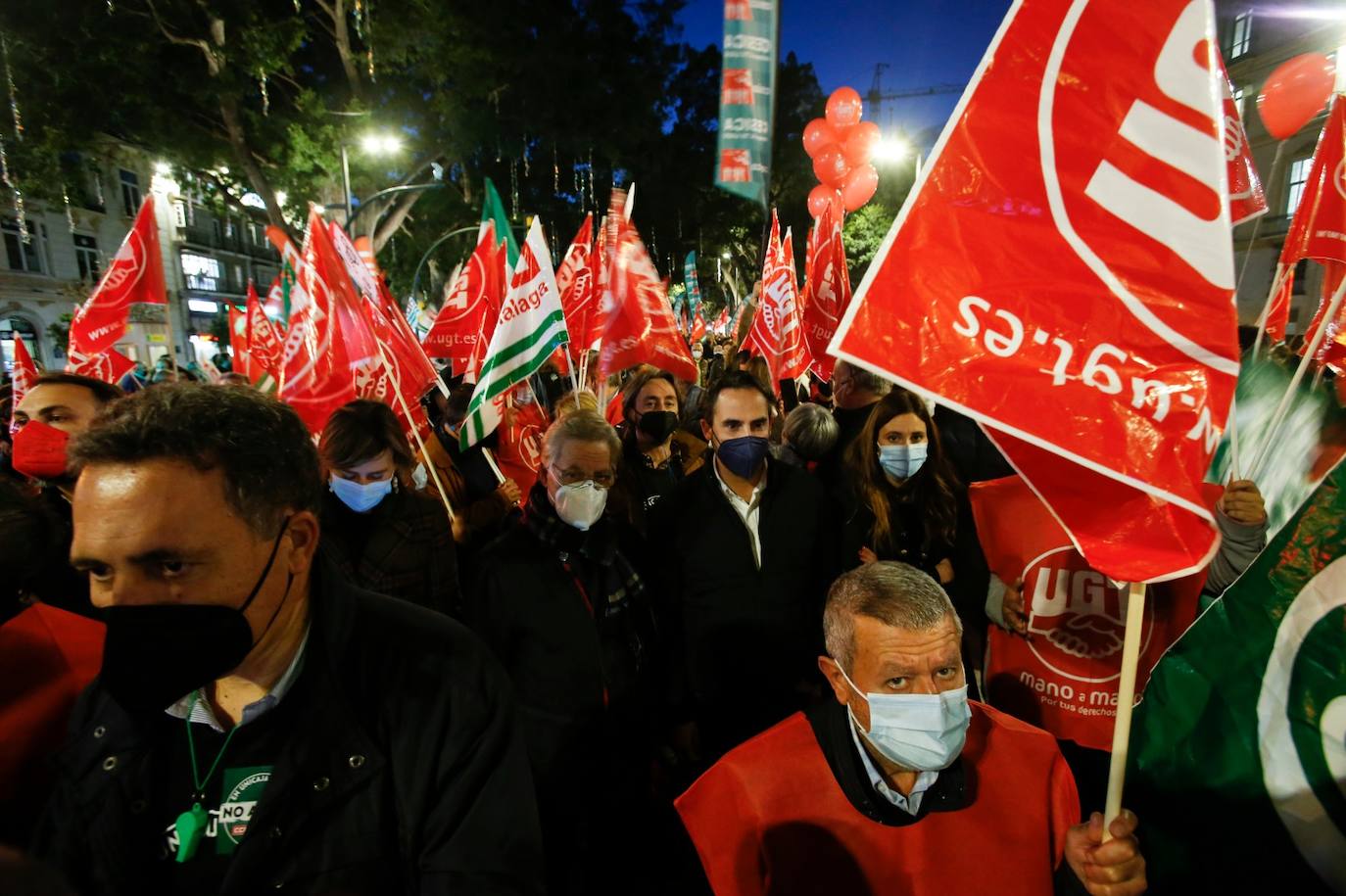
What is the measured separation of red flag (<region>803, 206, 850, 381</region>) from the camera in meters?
6.25

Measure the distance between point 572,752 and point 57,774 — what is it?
5.29 ft

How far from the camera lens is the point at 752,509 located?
10.8 ft

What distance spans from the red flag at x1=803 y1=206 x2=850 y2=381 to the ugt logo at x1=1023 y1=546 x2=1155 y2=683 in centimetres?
376

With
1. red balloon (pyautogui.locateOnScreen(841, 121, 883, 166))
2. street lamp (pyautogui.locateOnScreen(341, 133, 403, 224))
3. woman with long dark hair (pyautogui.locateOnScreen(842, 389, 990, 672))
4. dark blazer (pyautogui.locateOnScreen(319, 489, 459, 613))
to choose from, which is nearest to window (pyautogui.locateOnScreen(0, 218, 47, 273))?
street lamp (pyautogui.locateOnScreen(341, 133, 403, 224))

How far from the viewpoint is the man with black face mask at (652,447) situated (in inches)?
175

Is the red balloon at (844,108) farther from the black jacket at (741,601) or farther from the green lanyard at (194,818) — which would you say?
the green lanyard at (194,818)

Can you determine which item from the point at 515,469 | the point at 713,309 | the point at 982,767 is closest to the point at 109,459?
the point at 982,767

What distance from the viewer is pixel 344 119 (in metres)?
15.9

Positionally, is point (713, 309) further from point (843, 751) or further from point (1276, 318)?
point (843, 751)

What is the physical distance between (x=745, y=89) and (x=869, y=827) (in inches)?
400

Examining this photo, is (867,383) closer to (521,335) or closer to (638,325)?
(638,325)

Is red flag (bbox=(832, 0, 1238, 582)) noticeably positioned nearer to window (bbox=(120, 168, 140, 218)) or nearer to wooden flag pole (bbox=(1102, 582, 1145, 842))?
wooden flag pole (bbox=(1102, 582, 1145, 842))

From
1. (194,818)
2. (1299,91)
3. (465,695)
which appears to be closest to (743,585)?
(465,695)

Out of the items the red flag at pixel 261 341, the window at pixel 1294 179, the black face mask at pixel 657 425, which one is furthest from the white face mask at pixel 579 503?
the window at pixel 1294 179
